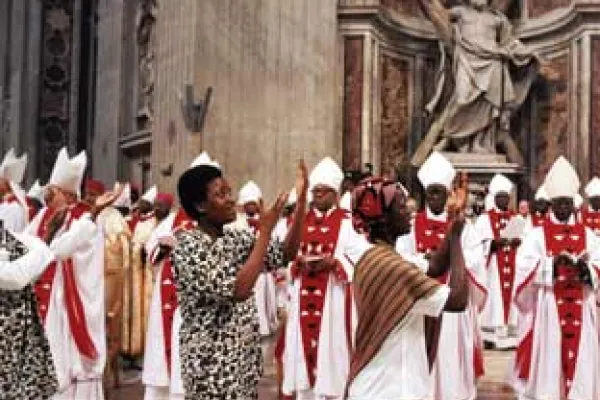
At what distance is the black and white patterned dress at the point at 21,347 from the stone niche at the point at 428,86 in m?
10.8

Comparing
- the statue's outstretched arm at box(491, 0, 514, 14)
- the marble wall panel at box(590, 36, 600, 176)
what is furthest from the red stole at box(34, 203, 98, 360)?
the statue's outstretched arm at box(491, 0, 514, 14)

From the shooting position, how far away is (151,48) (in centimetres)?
1903

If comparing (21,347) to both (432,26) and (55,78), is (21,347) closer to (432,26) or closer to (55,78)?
(432,26)

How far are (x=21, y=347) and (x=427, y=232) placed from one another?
13.4 ft

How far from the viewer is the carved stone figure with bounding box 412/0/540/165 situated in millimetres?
15727

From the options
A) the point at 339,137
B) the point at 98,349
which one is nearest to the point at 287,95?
the point at 339,137

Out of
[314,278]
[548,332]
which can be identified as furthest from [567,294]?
[314,278]

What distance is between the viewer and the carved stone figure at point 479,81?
15727mm

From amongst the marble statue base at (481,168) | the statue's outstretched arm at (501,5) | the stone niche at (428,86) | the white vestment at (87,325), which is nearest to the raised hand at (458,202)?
the white vestment at (87,325)

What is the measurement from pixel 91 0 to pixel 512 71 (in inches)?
435

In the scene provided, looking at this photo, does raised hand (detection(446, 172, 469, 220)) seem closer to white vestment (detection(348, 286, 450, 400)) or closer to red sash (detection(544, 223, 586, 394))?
white vestment (detection(348, 286, 450, 400))

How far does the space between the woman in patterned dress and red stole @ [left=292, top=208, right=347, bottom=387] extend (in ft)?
13.8

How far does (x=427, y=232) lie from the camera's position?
8.84 metres

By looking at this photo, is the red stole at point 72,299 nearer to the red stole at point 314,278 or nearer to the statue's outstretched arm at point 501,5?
the red stole at point 314,278
